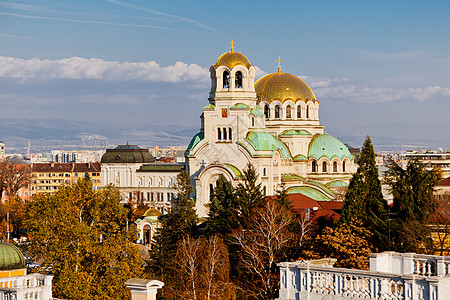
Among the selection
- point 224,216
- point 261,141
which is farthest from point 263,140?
point 224,216

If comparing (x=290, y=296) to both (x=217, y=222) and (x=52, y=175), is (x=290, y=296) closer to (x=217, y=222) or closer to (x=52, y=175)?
(x=217, y=222)

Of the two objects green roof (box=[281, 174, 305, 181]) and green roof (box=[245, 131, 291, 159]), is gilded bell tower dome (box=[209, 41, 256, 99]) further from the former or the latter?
green roof (box=[281, 174, 305, 181])

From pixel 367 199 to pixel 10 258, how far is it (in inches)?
772

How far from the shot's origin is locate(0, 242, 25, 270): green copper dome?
79.3 feet

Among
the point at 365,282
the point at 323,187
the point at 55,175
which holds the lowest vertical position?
the point at 365,282

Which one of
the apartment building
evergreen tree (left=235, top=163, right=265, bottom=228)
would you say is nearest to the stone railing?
evergreen tree (left=235, top=163, right=265, bottom=228)

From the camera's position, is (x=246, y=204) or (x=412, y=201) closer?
(x=412, y=201)

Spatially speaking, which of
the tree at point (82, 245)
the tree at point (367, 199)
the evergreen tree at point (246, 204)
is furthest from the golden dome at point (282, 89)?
the tree at point (82, 245)

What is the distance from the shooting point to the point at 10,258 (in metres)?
24.3

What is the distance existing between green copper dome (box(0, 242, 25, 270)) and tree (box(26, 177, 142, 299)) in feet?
9.90

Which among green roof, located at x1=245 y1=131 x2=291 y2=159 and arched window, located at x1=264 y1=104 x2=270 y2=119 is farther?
arched window, located at x1=264 y1=104 x2=270 y2=119

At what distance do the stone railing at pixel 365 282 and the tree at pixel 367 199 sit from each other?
21061 millimetres

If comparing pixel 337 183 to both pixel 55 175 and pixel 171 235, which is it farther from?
pixel 55 175

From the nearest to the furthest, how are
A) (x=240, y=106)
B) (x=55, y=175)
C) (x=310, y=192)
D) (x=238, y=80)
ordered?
(x=240, y=106), (x=310, y=192), (x=238, y=80), (x=55, y=175)
